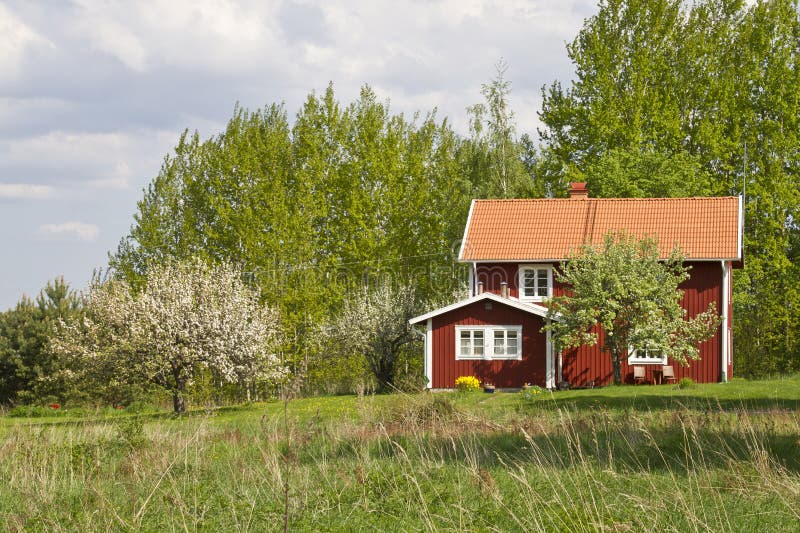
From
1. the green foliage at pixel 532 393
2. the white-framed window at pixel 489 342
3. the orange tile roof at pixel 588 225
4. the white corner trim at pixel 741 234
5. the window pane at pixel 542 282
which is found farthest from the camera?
the window pane at pixel 542 282

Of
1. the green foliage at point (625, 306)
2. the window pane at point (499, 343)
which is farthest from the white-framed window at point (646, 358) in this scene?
the window pane at point (499, 343)

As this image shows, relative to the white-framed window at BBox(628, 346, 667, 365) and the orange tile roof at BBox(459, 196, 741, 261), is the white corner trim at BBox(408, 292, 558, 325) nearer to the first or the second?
the orange tile roof at BBox(459, 196, 741, 261)

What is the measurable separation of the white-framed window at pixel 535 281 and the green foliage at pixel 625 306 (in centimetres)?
258

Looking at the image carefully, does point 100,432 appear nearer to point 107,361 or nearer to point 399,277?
point 107,361

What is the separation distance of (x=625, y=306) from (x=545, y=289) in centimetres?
432

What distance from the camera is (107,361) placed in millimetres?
26859

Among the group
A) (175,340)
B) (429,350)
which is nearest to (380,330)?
(429,350)

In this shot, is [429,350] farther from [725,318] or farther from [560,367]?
[725,318]

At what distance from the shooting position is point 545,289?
109ft

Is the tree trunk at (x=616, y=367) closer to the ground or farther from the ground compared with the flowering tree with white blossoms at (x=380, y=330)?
closer to the ground

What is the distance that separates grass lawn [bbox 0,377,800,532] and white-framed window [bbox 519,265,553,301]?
1757 centimetres

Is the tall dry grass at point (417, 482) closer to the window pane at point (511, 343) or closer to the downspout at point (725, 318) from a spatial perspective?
the window pane at point (511, 343)

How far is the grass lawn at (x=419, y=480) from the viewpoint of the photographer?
27.8 ft

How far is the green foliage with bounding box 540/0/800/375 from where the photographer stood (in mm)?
38281
